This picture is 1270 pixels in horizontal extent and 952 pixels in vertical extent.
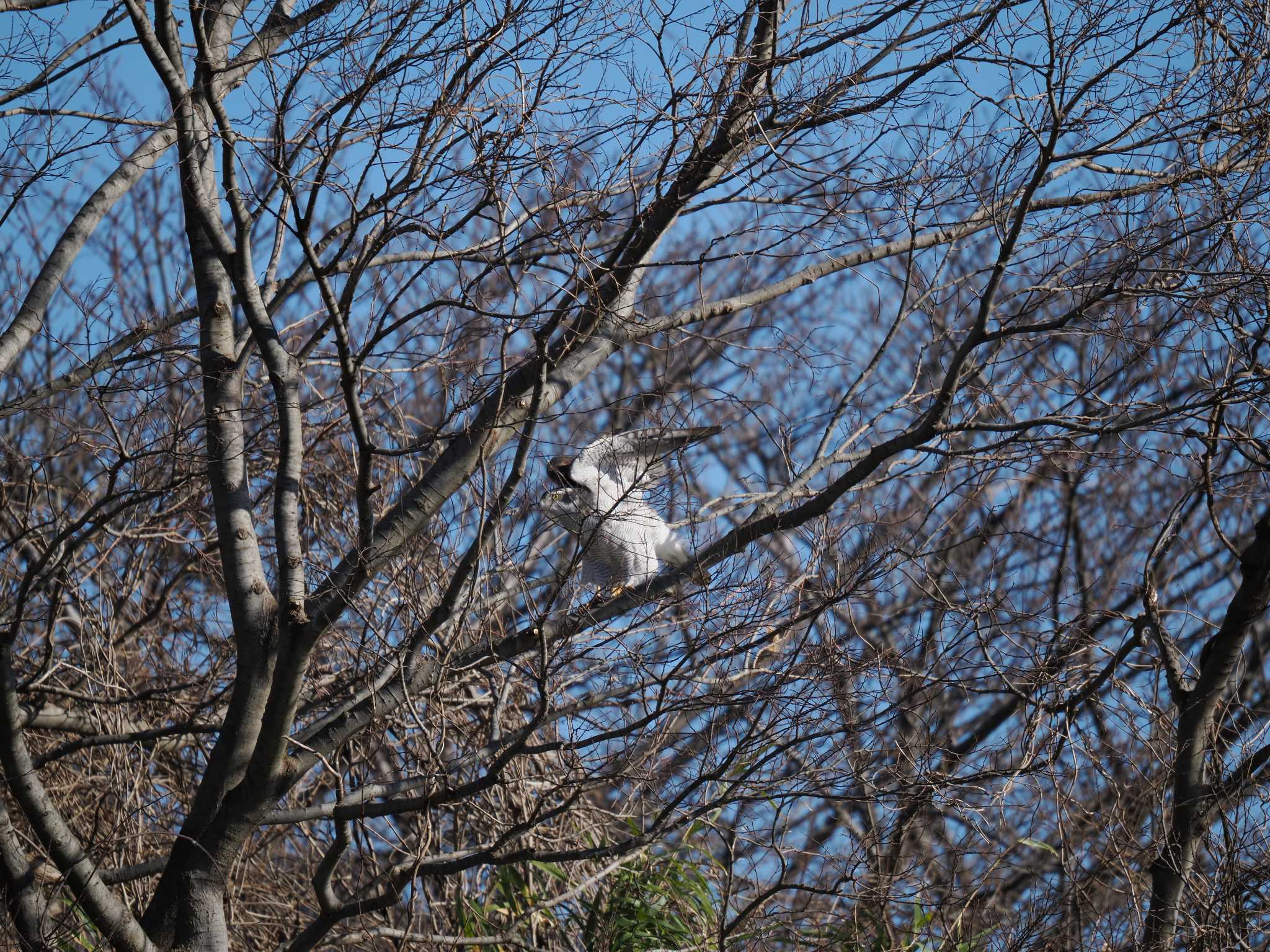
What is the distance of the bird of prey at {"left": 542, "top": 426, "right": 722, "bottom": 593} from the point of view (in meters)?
4.04

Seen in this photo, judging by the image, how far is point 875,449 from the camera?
3.84 meters

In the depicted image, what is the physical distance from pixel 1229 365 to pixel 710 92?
6.95 ft

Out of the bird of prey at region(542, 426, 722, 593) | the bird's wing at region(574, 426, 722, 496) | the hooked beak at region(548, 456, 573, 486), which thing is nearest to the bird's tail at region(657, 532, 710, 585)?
the bird of prey at region(542, 426, 722, 593)

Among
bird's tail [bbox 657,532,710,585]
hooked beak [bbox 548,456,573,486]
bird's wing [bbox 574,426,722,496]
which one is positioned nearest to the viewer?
bird's wing [bbox 574,426,722,496]

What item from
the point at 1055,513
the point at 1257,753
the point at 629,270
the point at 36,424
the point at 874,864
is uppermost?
the point at 1055,513

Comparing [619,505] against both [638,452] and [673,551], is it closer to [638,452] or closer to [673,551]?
[638,452]

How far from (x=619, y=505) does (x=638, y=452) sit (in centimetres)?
20

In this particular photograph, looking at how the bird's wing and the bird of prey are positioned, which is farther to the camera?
the bird of prey

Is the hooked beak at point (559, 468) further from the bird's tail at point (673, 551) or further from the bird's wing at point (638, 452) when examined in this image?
the bird's tail at point (673, 551)

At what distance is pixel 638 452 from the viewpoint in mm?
4281

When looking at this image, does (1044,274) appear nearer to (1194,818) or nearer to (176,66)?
(1194,818)

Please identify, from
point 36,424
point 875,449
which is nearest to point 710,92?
point 875,449

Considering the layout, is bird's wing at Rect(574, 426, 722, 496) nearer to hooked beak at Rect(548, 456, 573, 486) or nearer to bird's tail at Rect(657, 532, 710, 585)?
hooked beak at Rect(548, 456, 573, 486)

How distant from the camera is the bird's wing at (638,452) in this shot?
3.69 metres
